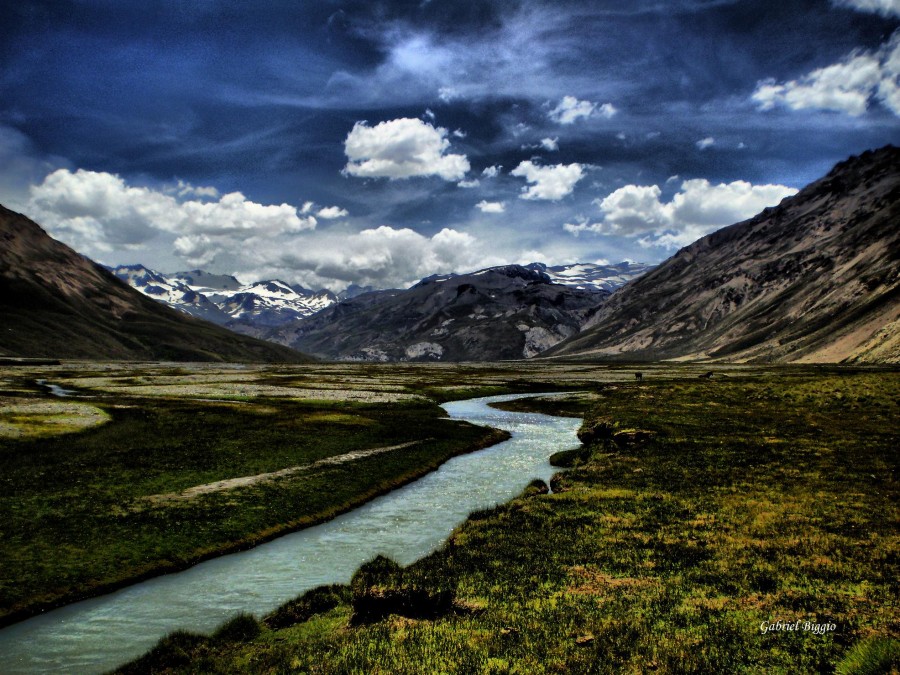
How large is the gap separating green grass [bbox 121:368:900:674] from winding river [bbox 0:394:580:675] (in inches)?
105

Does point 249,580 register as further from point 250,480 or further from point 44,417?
point 44,417

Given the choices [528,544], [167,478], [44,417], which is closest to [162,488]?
[167,478]

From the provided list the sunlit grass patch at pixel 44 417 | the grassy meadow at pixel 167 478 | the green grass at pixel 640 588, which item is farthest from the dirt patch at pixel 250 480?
→ the sunlit grass patch at pixel 44 417

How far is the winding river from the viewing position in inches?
666

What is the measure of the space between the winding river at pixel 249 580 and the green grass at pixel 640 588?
8.74 feet

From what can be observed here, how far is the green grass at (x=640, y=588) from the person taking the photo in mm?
13328

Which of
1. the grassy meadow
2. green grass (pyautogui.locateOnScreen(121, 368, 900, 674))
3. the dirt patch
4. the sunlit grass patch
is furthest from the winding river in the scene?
the sunlit grass patch

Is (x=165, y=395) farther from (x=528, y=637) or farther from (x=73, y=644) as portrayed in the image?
(x=528, y=637)

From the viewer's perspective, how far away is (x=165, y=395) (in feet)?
309

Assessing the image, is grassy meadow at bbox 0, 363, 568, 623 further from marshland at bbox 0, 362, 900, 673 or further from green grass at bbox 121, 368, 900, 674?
green grass at bbox 121, 368, 900, 674

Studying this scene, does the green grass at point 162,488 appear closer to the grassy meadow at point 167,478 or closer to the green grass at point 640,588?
the grassy meadow at point 167,478

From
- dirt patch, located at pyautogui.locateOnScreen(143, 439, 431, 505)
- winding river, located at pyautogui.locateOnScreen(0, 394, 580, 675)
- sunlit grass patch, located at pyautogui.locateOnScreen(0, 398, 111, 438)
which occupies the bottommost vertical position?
winding river, located at pyautogui.locateOnScreen(0, 394, 580, 675)

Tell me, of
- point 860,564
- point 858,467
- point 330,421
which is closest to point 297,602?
point 860,564

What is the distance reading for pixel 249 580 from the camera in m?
22.3
